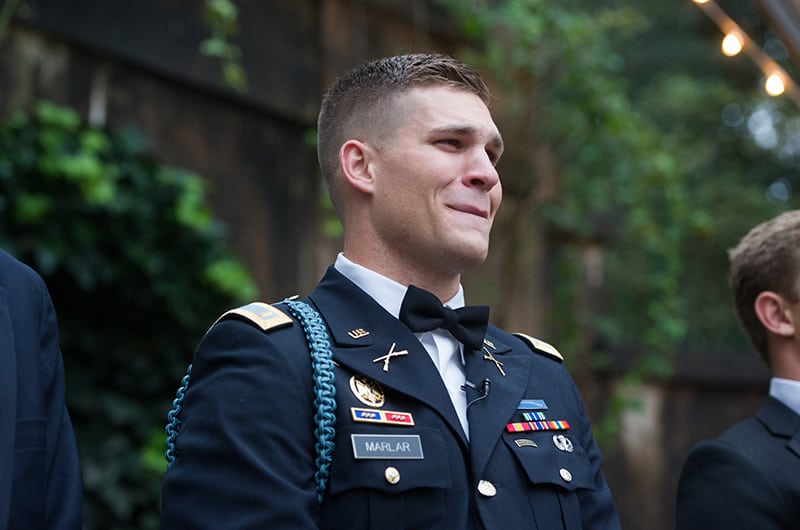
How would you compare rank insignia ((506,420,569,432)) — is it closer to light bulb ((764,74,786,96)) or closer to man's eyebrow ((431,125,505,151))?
man's eyebrow ((431,125,505,151))

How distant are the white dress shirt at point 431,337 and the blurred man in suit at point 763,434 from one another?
0.87m

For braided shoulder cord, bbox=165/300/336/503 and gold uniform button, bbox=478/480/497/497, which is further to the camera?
gold uniform button, bbox=478/480/497/497

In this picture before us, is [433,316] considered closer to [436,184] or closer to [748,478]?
[436,184]

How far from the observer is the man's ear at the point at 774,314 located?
3018mm

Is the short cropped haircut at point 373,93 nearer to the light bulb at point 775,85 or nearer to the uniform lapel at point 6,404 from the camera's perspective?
the uniform lapel at point 6,404

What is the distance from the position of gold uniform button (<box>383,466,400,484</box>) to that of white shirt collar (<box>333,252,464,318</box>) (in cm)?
42

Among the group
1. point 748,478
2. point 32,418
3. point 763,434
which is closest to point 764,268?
point 763,434

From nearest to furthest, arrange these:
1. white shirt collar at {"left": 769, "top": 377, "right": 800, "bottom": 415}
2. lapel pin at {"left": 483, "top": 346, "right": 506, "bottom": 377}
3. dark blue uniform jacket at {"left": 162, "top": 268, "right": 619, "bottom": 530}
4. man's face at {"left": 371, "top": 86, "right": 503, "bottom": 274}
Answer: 1. dark blue uniform jacket at {"left": 162, "top": 268, "right": 619, "bottom": 530}
2. man's face at {"left": 371, "top": 86, "right": 503, "bottom": 274}
3. lapel pin at {"left": 483, "top": 346, "right": 506, "bottom": 377}
4. white shirt collar at {"left": 769, "top": 377, "right": 800, "bottom": 415}

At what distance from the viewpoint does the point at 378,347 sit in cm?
226

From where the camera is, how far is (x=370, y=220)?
7.91ft

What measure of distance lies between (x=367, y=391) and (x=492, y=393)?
0.32 metres

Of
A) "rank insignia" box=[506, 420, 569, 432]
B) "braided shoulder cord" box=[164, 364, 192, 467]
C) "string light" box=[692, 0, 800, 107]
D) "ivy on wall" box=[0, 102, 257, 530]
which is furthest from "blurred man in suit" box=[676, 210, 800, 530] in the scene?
"ivy on wall" box=[0, 102, 257, 530]

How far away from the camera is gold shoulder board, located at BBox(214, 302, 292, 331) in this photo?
2166mm

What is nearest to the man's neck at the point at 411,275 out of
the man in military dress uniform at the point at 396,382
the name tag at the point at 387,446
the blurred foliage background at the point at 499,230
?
the man in military dress uniform at the point at 396,382
